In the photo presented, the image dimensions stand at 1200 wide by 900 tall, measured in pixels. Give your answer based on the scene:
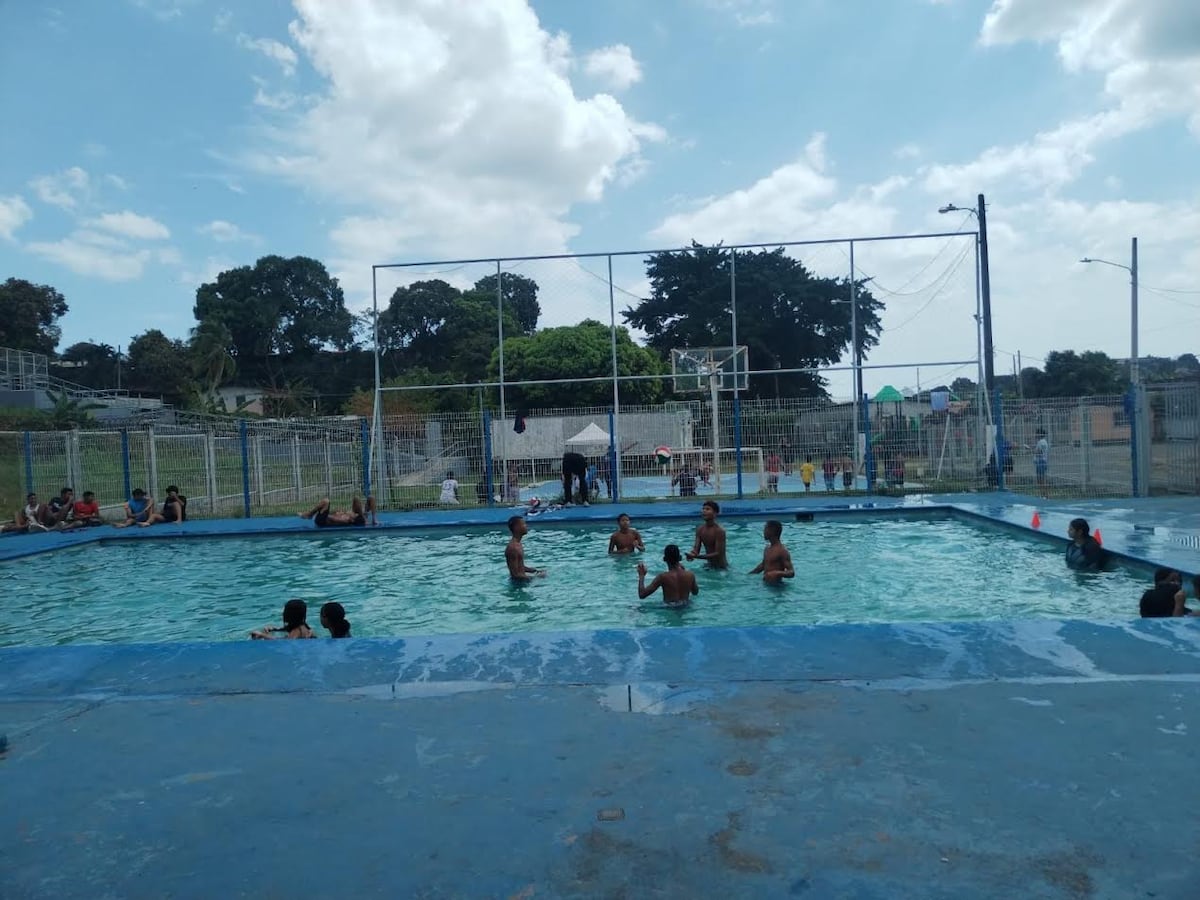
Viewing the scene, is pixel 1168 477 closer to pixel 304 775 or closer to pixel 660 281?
pixel 304 775

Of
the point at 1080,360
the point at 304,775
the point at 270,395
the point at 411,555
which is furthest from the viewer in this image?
the point at 1080,360

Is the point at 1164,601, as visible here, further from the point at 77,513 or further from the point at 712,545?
the point at 77,513

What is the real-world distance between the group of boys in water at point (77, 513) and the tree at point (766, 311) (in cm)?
3138

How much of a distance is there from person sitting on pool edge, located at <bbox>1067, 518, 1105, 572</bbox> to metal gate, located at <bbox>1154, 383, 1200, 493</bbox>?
28.8 ft

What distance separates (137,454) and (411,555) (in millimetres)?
9220

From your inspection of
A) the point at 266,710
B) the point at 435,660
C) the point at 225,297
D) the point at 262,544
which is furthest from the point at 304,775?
the point at 225,297

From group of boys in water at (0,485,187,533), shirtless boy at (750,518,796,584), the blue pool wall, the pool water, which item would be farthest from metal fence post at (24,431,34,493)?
shirtless boy at (750,518,796,584)

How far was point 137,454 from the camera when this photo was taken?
65.0 ft

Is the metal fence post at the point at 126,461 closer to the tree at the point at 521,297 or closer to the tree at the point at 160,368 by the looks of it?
the tree at the point at 160,368

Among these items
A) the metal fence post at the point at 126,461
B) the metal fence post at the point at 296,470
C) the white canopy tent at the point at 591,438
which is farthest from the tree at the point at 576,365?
the metal fence post at the point at 126,461

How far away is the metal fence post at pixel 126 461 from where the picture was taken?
19422mm

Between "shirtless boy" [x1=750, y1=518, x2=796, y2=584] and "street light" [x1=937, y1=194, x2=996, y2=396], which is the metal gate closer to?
"street light" [x1=937, y1=194, x2=996, y2=396]

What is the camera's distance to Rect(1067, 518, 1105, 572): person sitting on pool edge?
10.8m

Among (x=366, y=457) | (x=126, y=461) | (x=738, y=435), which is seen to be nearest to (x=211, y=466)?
(x=126, y=461)
